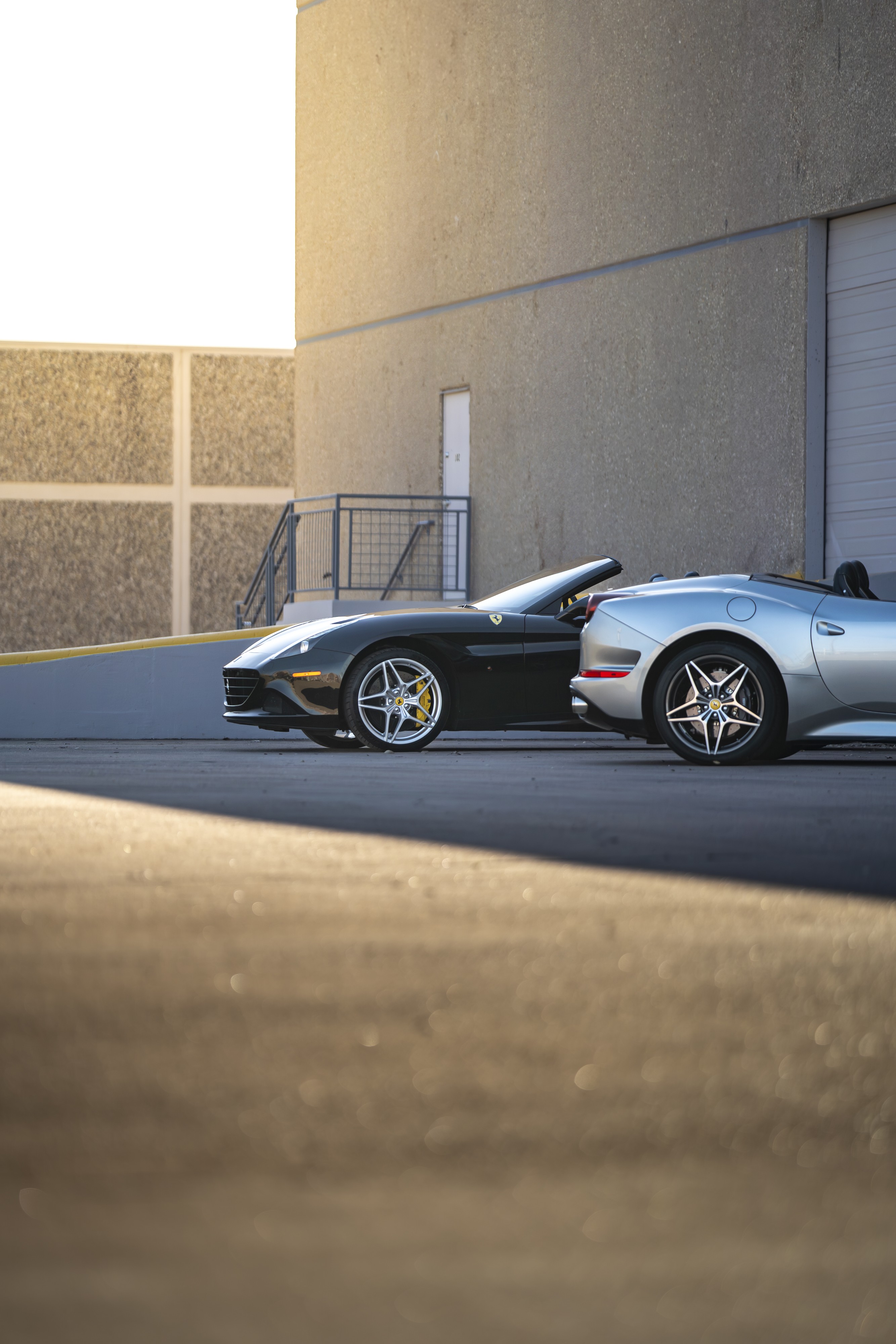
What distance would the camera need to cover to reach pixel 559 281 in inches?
800

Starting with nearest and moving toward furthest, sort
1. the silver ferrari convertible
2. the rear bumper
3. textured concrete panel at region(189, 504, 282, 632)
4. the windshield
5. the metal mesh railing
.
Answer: the silver ferrari convertible → the rear bumper → the windshield → the metal mesh railing → textured concrete panel at region(189, 504, 282, 632)

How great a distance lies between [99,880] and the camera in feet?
17.7

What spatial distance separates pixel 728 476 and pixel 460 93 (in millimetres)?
6809

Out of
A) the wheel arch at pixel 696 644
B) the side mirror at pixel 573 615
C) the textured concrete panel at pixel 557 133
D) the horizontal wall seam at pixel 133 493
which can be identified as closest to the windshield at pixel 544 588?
the side mirror at pixel 573 615

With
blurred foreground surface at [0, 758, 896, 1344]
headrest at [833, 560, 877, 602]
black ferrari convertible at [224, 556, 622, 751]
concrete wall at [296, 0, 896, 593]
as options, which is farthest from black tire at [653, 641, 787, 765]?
concrete wall at [296, 0, 896, 593]

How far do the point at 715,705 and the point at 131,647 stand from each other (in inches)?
315

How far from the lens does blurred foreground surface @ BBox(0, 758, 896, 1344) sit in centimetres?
205

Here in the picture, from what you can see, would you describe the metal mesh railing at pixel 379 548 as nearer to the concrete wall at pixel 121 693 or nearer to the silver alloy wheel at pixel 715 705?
the concrete wall at pixel 121 693

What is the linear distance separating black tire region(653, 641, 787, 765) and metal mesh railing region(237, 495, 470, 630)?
34.5 ft

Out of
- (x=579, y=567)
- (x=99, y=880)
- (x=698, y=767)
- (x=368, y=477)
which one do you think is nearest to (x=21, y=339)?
(x=368, y=477)

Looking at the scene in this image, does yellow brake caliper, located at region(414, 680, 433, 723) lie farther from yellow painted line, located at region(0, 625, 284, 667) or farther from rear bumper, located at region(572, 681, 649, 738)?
yellow painted line, located at region(0, 625, 284, 667)

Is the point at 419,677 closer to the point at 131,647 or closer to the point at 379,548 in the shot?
the point at 131,647

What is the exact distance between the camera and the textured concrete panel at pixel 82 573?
35.6 meters

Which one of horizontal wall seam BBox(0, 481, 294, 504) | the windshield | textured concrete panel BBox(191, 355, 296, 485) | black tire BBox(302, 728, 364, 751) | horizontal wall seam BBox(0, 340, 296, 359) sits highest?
horizontal wall seam BBox(0, 340, 296, 359)
